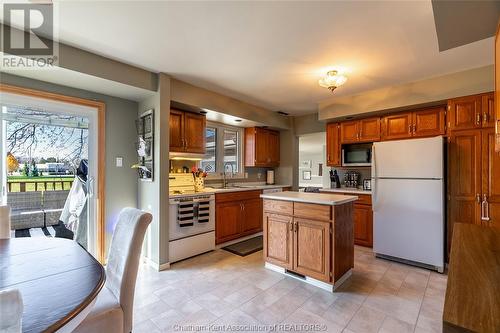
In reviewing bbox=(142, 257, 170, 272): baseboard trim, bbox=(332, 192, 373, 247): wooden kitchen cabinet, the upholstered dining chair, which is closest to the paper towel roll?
the upholstered dining chair

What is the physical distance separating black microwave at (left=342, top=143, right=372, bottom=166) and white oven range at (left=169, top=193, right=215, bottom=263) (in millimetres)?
2481

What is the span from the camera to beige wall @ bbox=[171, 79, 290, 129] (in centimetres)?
321

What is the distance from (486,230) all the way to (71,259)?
9.21 ft

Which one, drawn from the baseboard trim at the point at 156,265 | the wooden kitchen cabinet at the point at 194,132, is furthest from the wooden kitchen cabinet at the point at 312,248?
the wooden kitchen cabinet at the point at 194,132

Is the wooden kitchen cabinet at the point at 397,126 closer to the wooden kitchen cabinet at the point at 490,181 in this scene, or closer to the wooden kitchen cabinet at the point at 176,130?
the wooden kitchen cabinet at the point at 490,181

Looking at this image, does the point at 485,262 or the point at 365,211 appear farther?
the point at 365,211

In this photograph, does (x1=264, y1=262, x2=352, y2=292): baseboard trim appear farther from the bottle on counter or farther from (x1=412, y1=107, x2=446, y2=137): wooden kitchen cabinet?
(x1=412, y1=107, x2=446, y2=137): wooden kitchen cabinet

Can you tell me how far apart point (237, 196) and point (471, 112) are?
132 inches

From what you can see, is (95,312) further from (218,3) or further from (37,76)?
(37,76)

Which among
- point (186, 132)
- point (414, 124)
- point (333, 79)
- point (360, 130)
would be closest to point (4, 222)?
point (186, 132)

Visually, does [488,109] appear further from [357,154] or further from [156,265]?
[156,265]

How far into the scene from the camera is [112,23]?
1.94 meters

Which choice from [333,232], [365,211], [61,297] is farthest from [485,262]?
[365,211]

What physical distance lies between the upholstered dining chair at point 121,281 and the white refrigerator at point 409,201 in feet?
10.2
